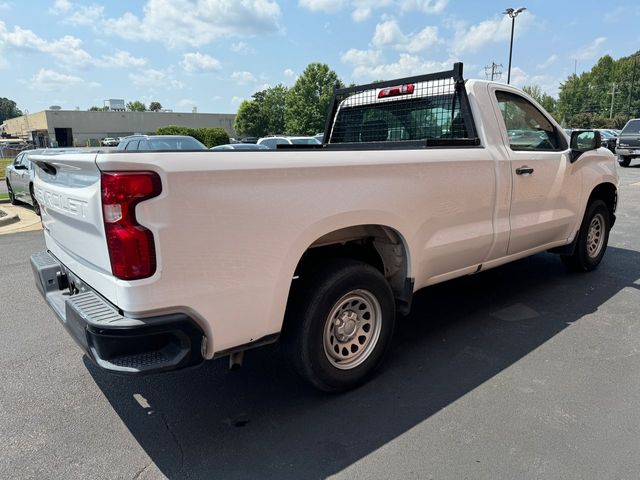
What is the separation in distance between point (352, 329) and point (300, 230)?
917mm

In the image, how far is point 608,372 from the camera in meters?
3.40

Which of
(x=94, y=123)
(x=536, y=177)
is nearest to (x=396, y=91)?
(x=536, y=177)

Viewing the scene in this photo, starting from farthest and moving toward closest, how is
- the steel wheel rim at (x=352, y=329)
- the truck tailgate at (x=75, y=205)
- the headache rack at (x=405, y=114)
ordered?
1. the headache rack at (x=405, y=114)
2. the steel wheel rim at (x=352, y=329)
3. the truck tailgate at (x=75, y=205)

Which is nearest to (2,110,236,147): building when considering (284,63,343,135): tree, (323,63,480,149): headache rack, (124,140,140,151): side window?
(284,63,343,135): tree

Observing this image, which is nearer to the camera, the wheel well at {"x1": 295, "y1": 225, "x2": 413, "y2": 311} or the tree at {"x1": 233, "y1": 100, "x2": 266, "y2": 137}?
the wheel well at {"x1": 295, "y1": 225, "x2": 413, "y2": 311}

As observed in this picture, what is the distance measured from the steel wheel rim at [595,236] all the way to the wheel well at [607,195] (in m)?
0.22

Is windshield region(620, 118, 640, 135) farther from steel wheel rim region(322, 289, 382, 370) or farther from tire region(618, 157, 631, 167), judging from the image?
steel wheel rim region(322, 289, 382, 370)

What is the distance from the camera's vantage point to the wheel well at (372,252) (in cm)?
308

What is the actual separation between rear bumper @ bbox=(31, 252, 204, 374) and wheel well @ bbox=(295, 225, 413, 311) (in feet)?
3.07

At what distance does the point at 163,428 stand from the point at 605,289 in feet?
15.4

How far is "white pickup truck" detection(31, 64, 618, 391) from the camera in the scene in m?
2.21

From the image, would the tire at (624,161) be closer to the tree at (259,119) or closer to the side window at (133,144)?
the side window at (133,144)

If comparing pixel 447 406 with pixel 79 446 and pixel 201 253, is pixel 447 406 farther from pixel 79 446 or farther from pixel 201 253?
pixel 79 446

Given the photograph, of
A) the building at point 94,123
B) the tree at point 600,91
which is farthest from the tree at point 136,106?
the tree at point 600,91
